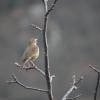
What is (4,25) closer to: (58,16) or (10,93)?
(58,16)

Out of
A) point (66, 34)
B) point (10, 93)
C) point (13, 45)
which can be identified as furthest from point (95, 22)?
point (10, 93)

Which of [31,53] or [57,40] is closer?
[31,53]

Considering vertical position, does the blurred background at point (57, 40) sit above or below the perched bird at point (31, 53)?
below

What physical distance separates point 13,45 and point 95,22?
231 cm

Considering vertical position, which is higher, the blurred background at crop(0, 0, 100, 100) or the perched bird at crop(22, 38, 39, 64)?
the perched bird at crop(22, 38, 39, 64)

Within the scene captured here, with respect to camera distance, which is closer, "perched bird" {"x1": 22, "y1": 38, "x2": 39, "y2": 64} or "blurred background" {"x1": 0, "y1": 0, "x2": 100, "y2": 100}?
"perched bird" {"x1": 22, "y1": 38, "x2": 39, "y2": 64}

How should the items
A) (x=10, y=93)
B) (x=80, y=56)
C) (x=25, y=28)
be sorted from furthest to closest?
(x=25, y=28)
(x=80, y=56)
(x=10, y=93)

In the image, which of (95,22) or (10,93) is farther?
(95,22)

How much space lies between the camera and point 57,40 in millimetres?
20047

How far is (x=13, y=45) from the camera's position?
20297 mm

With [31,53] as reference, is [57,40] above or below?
below

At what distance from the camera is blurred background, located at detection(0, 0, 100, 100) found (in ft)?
57.7

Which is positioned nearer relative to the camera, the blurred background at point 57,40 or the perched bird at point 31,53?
the perched bird at point 31,53

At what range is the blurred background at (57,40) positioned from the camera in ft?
57.7
